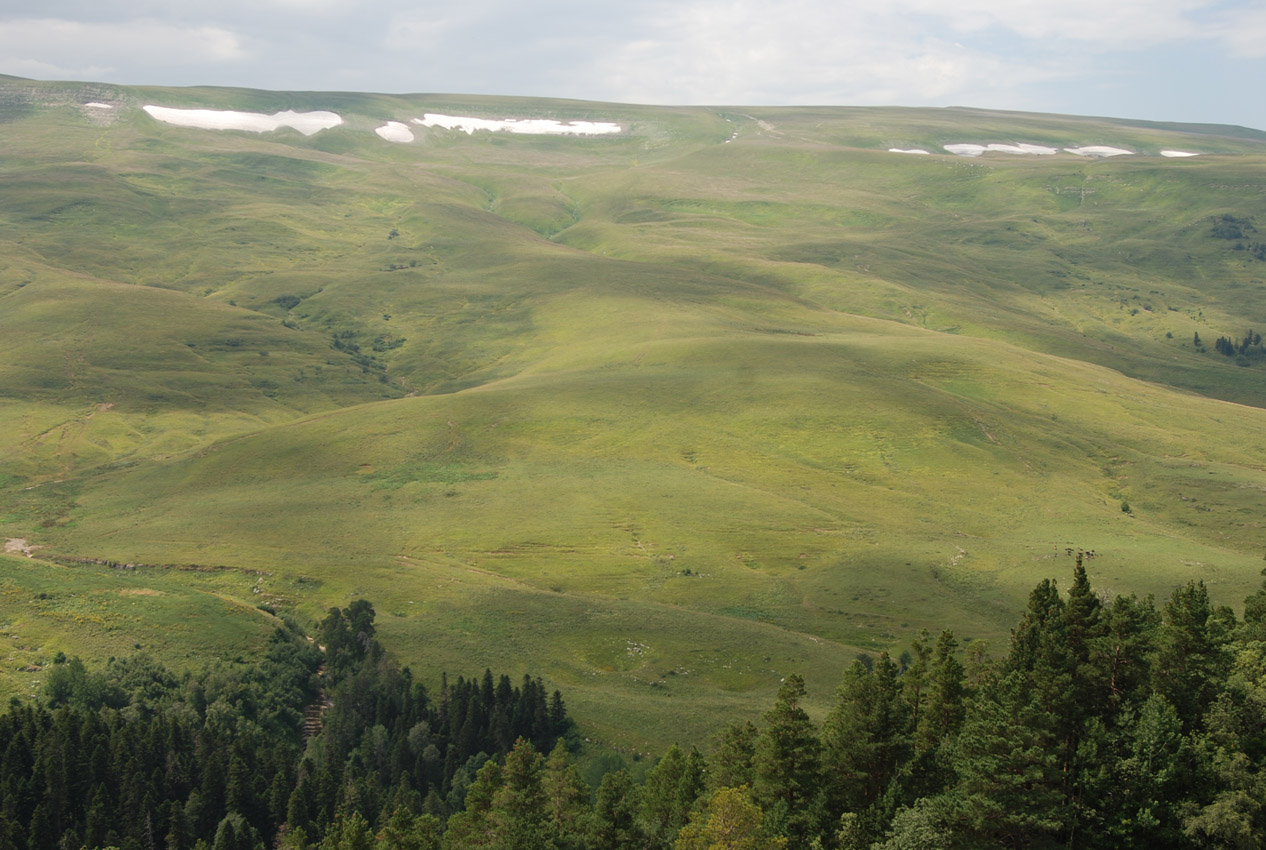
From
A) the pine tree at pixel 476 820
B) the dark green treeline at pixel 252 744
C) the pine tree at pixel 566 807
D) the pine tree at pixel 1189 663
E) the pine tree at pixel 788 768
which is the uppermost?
the pine tree at pixel 1189 663

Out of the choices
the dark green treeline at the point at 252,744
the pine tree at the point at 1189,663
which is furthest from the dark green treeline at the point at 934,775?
the dark green treeline at the point at 252,744

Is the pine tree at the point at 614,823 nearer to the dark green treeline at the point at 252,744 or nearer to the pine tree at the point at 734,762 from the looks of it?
the pine tree at the point at 734,762

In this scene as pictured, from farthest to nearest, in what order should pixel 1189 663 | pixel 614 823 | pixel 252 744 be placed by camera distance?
pixel 252 744 < pixel 614 823 < pixel 1189 663

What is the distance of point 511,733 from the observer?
313ft

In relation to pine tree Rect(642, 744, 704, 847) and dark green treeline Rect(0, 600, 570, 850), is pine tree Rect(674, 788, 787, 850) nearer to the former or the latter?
pine tree Rect(642, 744, 704, 847)

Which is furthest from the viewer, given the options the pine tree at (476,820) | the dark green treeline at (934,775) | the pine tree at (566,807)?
the pine tree at (476,820)

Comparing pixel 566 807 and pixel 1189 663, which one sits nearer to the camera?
pixel 1189 663

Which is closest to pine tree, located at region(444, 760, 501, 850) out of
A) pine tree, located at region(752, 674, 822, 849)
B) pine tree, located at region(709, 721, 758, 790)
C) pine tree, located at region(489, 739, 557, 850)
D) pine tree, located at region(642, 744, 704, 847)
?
pine tree, located at region(489, 739, 557, 850)

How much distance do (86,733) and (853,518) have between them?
109 metres

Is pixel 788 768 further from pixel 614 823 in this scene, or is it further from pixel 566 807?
pixel 566 807

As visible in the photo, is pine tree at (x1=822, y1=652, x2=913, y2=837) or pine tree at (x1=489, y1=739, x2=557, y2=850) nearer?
pine tree at (x1=822, y1=652, x2=913, y2=837)

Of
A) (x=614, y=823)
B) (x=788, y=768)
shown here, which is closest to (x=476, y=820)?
(x=614, y=823)

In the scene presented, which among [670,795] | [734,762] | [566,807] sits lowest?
[670,795]

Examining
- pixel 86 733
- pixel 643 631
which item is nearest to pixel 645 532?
pixel 643 631
